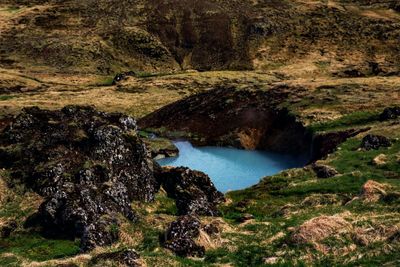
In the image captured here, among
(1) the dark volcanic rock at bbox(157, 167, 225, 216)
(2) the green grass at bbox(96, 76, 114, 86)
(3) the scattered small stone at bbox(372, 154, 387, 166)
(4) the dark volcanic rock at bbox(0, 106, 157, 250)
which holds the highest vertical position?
(4) the dark volcanic rock at bbox(0, 106, 157, 250)

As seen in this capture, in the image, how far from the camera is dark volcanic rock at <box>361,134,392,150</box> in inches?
2347

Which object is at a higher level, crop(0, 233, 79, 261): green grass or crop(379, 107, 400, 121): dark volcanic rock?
crop(379, 107, 400, 121): dark volcanic rock

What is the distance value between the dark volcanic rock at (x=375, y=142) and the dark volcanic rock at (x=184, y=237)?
3673 centimetres

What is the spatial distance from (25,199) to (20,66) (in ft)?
500

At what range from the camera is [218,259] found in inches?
1039

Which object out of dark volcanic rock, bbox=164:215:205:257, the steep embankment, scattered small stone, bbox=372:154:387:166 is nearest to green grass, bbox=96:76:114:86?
the steep embankment

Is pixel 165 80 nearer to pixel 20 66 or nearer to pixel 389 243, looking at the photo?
pixel 20 66

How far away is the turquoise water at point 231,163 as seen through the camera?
68.0m

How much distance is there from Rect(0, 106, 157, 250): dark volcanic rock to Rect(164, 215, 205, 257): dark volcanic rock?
5.25m

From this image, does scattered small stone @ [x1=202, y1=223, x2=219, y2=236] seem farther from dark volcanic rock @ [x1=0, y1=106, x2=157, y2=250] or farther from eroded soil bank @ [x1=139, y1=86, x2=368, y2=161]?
eroded soil bank @ [x1=139, y1=86, x2=368, y2=161]

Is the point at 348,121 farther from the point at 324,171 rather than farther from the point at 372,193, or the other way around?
the point at 372,193

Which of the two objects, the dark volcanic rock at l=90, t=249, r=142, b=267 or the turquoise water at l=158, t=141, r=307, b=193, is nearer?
the dark volcanic rock at l=90, t=249, r=142, b=267

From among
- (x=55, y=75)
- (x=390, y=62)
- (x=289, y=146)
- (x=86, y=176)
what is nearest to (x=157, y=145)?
(x=289, y=146)

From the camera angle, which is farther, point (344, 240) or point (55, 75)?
point (55, 75)
